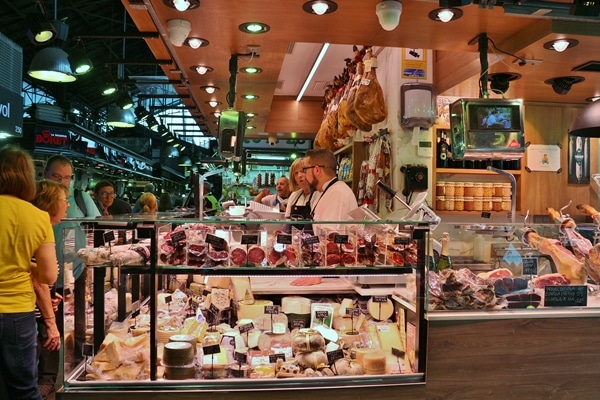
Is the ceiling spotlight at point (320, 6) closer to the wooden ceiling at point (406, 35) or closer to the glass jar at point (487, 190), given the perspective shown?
the wooden ceiling at point (406, 35)

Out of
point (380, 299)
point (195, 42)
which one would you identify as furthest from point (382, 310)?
point (195, 42)

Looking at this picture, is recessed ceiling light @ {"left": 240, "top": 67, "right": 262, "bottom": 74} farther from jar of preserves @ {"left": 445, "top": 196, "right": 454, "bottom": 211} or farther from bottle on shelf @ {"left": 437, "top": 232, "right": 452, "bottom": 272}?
bottle on shelf @ {"left": 437, "top": 232, "right": 452, "bottom": 272}

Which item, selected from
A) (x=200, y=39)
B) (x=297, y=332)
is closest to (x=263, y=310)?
(x=297, y=332)

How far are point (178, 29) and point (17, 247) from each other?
1.70 meters

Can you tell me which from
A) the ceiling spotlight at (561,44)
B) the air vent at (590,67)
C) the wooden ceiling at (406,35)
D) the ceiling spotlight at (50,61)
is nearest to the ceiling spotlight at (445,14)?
the wooden ceiling at (406,35)

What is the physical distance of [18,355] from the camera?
2668 millimetres

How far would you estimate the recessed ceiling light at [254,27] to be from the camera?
11.1 feet

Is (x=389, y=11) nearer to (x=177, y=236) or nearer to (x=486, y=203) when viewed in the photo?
(x=177, y=236)

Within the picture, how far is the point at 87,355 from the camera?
2.36 metres

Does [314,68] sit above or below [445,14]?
above

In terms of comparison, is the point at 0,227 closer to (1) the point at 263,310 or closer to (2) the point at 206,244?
(2) the point at 206,244

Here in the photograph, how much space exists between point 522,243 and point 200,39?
8.76ft

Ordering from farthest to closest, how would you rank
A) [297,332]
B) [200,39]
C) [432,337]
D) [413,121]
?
[413,121] < [200,39] < [297,332] < [432,337]

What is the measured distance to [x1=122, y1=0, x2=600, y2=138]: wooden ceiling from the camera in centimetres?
308
